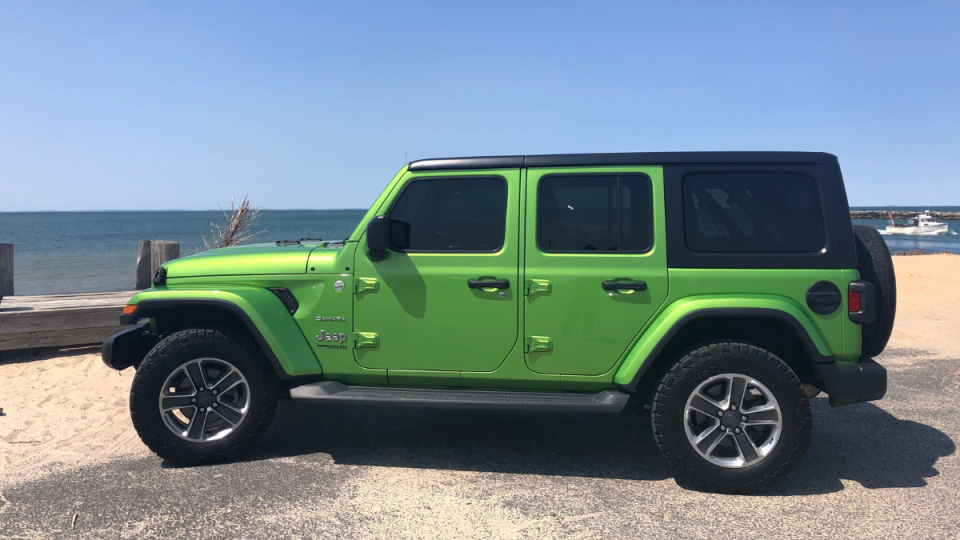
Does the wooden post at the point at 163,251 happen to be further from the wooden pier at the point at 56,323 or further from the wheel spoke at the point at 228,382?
the wheel spoke at the point at 228,382

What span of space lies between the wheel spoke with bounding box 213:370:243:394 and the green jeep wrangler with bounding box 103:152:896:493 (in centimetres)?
1

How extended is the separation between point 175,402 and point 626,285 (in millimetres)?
2899

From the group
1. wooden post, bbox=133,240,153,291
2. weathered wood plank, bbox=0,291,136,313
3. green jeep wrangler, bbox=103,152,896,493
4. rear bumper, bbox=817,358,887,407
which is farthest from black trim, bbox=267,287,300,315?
wooden post, bbox=133,240,153,291

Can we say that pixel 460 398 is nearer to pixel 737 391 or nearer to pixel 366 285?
pixel 366 285

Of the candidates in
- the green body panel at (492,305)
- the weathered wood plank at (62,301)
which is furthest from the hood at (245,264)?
the weathered wood plank at (62,301)

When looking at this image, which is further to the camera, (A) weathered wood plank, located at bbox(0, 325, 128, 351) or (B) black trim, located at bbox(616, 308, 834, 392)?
(A) weathered wood plank, located at bbox(0, 325, 128, 351)

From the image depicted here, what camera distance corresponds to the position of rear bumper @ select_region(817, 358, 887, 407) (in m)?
3.40

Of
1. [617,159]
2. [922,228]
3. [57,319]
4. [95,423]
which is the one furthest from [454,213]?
[922,228]

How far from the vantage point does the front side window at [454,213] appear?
3783 millimetres

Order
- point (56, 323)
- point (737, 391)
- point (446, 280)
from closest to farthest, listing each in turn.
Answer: point (737, 391) < point (446, 280) < point (56, 323)

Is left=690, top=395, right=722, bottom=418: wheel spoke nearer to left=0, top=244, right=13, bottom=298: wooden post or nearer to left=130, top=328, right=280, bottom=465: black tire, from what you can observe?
left=130, top=328, right=280, bottom=465: black tire

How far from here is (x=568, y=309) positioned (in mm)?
3617

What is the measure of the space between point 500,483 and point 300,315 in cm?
163

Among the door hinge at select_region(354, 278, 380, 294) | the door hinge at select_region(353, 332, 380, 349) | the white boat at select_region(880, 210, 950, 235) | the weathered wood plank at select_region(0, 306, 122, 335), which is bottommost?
the weathered wood plank at select_region(0, 306, 122, 335)
